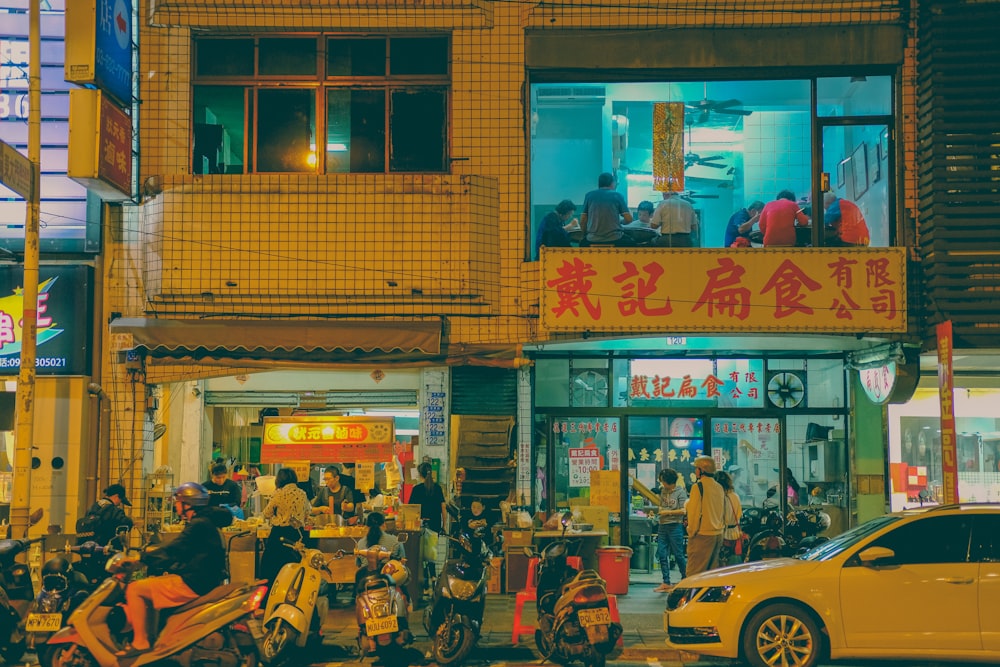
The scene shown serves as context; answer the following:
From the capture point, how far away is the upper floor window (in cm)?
1516

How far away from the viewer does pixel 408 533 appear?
1338cm

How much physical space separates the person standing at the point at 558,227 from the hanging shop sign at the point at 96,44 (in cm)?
596

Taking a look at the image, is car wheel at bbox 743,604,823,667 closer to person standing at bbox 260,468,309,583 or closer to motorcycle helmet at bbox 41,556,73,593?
person standing at bbox 260,468,309,583

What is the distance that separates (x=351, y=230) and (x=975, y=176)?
8.26 meters

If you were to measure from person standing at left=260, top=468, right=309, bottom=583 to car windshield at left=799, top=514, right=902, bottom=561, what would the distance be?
5.28 meters

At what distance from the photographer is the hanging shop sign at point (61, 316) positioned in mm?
14734

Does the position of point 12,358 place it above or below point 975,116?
below

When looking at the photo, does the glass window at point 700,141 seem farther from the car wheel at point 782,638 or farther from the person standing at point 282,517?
the car wheel at point 782,638

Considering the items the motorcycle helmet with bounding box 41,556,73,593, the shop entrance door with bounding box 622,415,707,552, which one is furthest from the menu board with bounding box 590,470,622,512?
the motorcycle helmet with bounding box 41,556,73,593

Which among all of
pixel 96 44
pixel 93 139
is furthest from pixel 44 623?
pixel 96 44

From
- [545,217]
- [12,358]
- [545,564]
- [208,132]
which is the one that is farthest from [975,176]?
[12,358]

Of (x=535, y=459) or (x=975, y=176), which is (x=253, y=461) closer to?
(x=535, y=459)

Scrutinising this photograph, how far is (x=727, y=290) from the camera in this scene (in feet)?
46.0

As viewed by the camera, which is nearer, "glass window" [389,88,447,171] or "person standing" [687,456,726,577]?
"person standing" [687,456,726,577]
